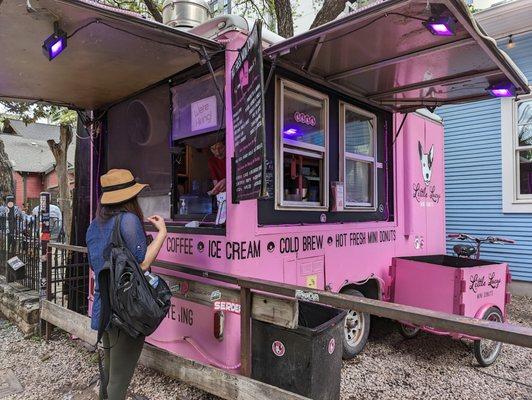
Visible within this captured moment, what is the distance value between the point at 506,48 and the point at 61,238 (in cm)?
1039

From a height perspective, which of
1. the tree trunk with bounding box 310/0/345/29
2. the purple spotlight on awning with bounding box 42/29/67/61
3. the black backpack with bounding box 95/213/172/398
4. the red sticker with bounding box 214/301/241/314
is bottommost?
the red sticker with bounding box 214/301/241/314

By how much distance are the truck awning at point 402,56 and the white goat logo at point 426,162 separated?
1.13 m

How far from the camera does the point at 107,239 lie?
258cm

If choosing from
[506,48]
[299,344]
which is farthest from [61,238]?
[506,48]

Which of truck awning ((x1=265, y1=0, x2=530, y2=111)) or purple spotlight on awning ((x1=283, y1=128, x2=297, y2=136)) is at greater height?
truck awning ((x1=265, y1=0, x2=530, y2=111))

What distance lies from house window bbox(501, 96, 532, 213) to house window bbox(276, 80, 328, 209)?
16.0 feet

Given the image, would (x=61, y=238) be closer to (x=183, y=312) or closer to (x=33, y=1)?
(x=183, y=312)

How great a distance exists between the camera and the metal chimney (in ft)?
12.2

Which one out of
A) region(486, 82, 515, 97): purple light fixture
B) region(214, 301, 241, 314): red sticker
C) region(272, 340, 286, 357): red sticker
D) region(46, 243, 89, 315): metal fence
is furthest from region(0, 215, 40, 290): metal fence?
region(486, 82, 515, 97): purple light fixture

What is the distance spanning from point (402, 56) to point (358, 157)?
1.54 meters

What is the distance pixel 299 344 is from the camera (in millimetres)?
2656

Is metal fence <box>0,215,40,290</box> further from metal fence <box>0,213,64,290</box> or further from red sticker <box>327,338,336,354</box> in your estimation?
red sticker <box>327,338,336,354</box>

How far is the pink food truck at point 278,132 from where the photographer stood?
2982 mm

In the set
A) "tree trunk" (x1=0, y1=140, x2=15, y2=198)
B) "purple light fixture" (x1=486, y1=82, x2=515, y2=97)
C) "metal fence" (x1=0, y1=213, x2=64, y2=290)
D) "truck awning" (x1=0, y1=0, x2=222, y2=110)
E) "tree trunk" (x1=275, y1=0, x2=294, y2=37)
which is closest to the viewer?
"truck awning" (x1=0, y1=0, x2=222, y2=110)
